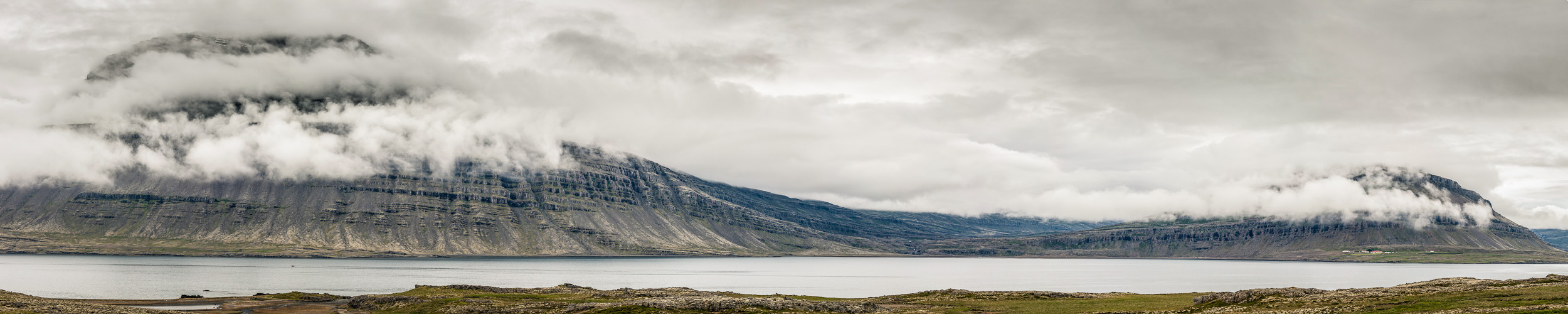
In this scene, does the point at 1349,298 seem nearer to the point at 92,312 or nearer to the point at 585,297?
the point at 585,297

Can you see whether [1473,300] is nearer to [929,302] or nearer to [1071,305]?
[1071,305]

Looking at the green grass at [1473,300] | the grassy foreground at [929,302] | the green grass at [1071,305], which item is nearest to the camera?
the green grass at [1473,300]

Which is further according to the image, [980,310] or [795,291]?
[795,291]

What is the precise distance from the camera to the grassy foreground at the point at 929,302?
2931 inches

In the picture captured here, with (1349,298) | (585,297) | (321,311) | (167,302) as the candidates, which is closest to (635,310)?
(585,297)

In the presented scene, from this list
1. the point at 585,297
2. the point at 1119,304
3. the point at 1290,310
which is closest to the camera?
the point at 1290,310

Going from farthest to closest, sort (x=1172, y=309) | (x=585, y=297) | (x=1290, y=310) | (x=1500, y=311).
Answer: (x=585, y=297) < (x=1172, y=309) < (x=1290, y=310) < (x=1500, y=311)

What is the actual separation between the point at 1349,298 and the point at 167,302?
471ft

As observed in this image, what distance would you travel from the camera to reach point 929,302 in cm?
11962

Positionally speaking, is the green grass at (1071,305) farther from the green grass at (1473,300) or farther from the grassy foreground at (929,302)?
the green grass at (1473,300)

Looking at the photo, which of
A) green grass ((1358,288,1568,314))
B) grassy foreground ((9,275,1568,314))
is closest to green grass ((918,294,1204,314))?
grassy foreground ((9,275,1568,314))

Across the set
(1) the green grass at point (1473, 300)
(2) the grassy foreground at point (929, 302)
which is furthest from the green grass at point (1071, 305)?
(1) the green grass at point (1473, 300)

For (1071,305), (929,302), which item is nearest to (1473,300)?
(1071,305)

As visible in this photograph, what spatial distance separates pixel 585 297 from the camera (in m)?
121
